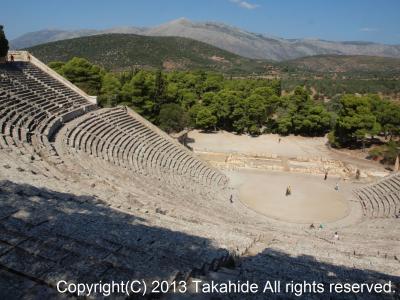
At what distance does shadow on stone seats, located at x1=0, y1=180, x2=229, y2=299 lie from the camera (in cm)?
485

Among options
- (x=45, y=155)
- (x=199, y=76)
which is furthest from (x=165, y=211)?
(x=199, y=76)

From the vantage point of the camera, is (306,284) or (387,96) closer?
(306,284)

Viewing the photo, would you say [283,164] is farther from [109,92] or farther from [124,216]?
[124,216]

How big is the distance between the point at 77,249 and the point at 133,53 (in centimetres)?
10747

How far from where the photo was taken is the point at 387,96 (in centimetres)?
6881

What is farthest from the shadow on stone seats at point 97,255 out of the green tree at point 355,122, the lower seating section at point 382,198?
the green tree at point 355,122

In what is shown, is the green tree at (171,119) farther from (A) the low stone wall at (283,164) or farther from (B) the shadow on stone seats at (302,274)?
(B) the shadow on stone seats at (302,274)

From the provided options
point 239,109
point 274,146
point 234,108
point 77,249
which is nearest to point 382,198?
point 274,146

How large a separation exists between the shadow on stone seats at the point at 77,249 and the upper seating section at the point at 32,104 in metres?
8.92

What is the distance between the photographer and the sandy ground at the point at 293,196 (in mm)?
21328

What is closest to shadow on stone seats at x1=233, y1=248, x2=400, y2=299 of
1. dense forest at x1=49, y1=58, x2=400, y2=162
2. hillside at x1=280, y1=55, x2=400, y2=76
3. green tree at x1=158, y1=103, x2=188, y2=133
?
green tree at x1=158, y1=103, x2=188, y2=133

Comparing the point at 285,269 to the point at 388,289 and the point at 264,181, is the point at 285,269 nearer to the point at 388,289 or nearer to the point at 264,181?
the point at 388,289

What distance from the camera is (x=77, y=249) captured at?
19.1 feet

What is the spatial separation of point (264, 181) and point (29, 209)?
2087cm
